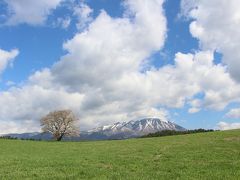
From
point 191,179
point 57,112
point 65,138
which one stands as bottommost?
point 191,179

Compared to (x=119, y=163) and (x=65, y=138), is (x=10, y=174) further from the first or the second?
(x=65, y=138)

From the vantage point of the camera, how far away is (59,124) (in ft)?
474

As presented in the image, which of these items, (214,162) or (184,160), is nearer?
(214,162)

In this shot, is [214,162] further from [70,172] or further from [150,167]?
[70,172]

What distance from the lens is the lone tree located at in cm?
14300

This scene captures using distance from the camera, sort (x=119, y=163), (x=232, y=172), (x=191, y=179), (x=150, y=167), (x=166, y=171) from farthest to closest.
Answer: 1. (x=119, y=163)
2. (x=150, y=167)
3. (x=166, y=171)
4. (x=232, y=172)
5. (x=191, y=179)

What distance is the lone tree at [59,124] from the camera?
469 ft

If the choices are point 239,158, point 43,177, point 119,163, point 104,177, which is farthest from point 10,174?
point 239,158

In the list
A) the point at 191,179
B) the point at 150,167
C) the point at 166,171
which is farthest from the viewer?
the point at 150,167

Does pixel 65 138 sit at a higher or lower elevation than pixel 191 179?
higher

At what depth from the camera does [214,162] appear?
31453 mm

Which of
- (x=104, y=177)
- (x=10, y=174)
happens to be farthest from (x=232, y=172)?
(x=10, y=174)

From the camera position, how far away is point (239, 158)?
1328 inches

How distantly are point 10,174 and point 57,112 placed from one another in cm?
11825
